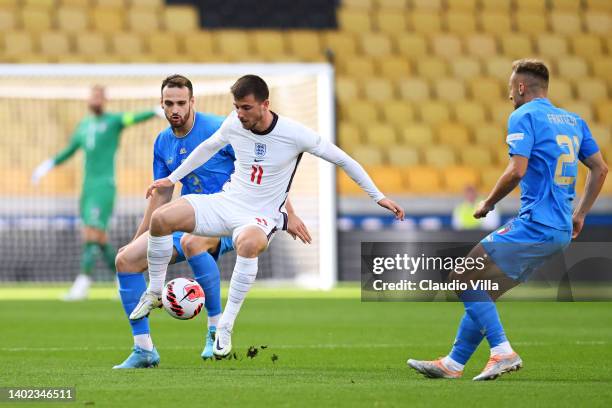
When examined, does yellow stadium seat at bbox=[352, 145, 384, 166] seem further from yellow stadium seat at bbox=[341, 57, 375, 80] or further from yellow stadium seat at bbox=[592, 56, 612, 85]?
yellow stadium seat at bbox=[592, 56, 612, 85]

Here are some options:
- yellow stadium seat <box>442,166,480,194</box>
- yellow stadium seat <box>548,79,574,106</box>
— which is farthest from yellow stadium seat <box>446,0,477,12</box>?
yellow stadium seat <box>442,166,480,194</box>

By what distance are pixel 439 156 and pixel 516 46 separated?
3.31m

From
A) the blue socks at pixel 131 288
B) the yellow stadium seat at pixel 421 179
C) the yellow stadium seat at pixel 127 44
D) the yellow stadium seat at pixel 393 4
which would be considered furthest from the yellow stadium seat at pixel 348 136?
the blue socks at pixel 131 288

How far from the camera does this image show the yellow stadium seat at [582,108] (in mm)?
21359

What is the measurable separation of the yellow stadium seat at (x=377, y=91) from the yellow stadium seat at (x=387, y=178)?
175cm

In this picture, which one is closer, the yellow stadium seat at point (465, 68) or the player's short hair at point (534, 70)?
the player's short hair at point (534, 70)

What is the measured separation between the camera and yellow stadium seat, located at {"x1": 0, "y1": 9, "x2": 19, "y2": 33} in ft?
65.8

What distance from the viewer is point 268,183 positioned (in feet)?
23.3

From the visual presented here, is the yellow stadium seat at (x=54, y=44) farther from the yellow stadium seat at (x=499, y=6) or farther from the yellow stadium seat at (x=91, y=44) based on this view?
the yellow stadium seat at (x=499, y=6)

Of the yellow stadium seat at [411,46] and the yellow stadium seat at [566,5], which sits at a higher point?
the yellow stadium seat at [566,5]

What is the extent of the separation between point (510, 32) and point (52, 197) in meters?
9.65

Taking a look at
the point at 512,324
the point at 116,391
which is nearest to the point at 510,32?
the point at 512,324

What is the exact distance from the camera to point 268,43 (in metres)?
20.8

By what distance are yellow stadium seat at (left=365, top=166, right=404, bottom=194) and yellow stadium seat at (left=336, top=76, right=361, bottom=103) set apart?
161 cm
